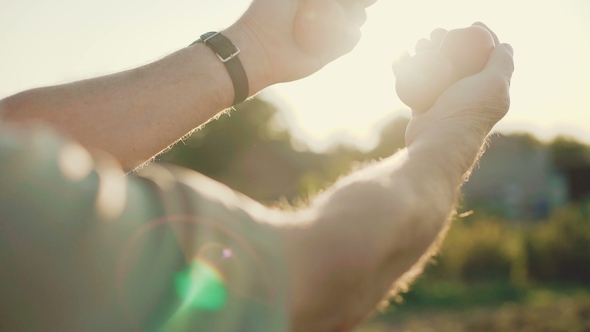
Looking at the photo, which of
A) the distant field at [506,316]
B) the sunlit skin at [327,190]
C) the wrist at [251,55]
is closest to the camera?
the sunlit skin at [327,190]

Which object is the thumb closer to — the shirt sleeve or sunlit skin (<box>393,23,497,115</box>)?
sunlit skin (<box>393,23,497,115</box>)

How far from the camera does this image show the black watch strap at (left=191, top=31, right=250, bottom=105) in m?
2.07

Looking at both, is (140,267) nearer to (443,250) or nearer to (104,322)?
(104,322)

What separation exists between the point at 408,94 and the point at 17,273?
1.90 m

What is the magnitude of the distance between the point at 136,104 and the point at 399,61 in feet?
4.47

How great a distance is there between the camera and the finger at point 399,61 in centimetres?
252

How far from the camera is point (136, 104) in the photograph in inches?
72.6

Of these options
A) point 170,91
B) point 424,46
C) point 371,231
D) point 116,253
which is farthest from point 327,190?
point 424,46

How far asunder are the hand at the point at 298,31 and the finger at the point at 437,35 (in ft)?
1.63

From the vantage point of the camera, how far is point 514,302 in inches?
398

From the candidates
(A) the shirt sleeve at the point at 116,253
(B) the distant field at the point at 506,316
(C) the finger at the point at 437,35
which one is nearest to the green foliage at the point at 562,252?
(B) the distant field at the point at 506,316

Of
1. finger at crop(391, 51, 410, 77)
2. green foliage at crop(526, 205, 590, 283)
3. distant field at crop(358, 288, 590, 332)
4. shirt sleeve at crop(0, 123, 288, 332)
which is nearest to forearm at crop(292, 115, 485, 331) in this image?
shirt sleeve at crop(0, 123, 288, 332)

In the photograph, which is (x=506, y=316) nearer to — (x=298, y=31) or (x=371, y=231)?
(x=298, y=31)

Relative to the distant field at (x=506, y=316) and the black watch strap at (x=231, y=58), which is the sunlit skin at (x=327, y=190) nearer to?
the black watch strap at (x=231, y=58)
